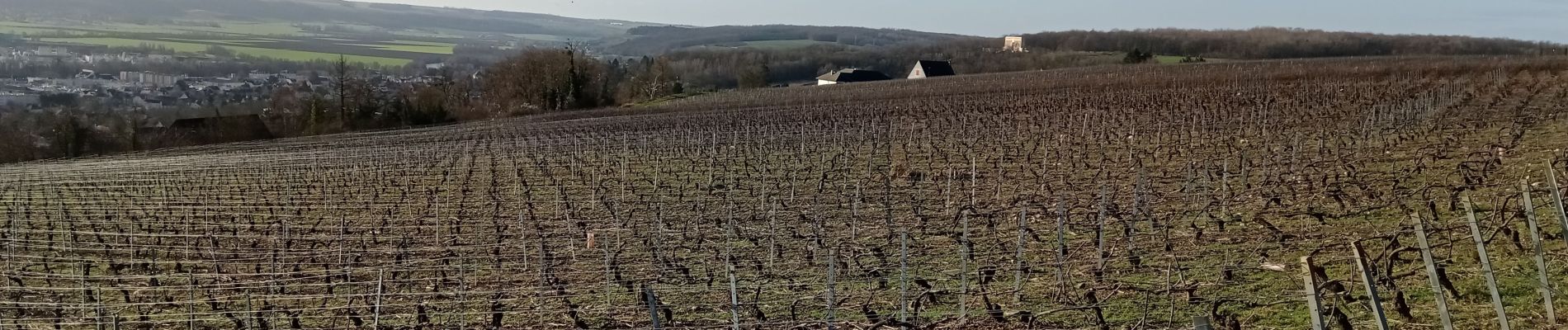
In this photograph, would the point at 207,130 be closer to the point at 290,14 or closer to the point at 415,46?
the point at 415,46

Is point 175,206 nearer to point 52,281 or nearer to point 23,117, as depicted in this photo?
point 52,281

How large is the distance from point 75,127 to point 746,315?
131 ft

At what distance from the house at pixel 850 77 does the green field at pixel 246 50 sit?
29.3m

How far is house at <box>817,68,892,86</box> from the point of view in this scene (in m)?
68.7

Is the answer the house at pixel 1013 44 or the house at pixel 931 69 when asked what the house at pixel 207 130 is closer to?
the house at pixel 931 69

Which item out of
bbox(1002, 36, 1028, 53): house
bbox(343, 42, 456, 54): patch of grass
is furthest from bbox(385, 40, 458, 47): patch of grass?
bbox(1002, 36, 1028, 53): house

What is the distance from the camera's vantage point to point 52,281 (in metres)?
11.1

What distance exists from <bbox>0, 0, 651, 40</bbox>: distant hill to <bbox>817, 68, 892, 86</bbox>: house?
49.5 metres

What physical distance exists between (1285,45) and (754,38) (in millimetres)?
98674

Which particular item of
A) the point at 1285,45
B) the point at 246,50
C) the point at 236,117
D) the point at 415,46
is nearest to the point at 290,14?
the point at 415,46

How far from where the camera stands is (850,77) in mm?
69250

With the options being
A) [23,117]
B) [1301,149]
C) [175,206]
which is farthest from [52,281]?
[23,117]

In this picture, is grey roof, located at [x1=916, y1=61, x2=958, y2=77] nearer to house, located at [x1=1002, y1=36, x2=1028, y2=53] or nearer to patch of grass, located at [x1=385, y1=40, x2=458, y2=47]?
house, located at [x1=1002, y1=36, x2=1028, y2=53]

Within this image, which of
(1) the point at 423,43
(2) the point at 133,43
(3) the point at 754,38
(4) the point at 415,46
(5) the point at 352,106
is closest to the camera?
(5) the point at 352,106
